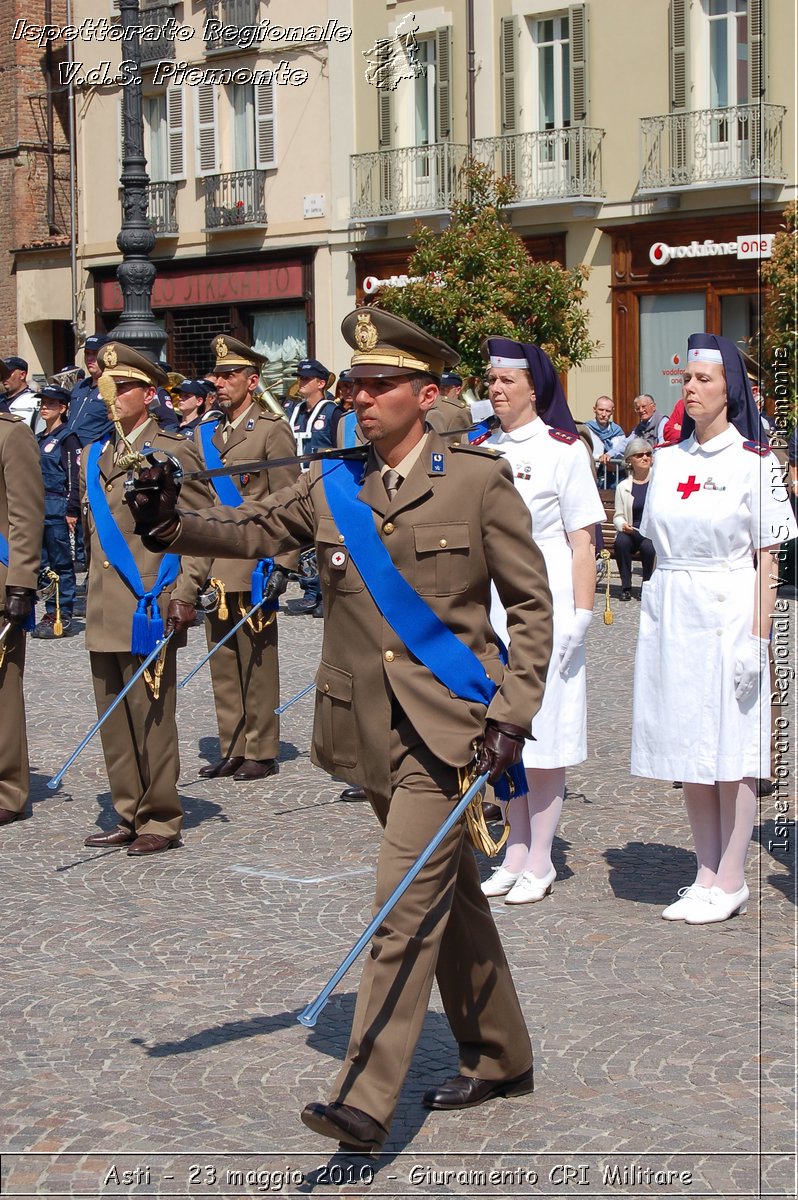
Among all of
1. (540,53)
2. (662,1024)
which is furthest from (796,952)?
(540,53)

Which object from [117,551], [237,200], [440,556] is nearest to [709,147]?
[237,200]

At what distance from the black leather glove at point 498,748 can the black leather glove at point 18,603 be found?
4.29 meters

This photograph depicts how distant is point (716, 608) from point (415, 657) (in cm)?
230

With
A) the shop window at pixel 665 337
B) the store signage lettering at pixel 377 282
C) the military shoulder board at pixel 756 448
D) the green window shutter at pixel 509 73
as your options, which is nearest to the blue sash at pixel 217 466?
the military shoulder board at pixel 756 448

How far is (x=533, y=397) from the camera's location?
7309 mm

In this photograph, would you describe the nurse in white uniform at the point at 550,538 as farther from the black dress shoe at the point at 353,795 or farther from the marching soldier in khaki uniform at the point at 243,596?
the marching soldier in khaki uniform at the point at 243,596

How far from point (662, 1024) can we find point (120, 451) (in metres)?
3.52

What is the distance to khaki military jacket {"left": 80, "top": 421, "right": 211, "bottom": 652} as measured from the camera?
8148 millimetres

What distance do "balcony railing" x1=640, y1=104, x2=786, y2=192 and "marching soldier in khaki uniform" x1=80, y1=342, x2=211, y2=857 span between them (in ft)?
65.3

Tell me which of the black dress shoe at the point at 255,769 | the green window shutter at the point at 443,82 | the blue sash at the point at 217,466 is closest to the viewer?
the black dress shoe at the point at 255,769

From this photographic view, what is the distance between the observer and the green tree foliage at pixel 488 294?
24375 mm

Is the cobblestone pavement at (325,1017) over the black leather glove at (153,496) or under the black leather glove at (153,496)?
under

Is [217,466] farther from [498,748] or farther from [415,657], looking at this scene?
[498,748]

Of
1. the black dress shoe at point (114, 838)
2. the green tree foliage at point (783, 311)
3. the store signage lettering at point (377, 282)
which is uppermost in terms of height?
the store signage lettering at point (377, 282)
